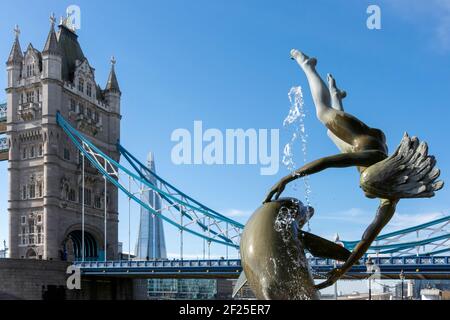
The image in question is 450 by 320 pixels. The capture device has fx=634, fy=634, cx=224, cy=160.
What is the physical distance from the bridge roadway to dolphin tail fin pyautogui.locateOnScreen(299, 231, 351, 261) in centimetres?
1839

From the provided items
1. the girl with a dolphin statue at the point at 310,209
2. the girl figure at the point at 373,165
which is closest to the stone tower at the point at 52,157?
the girl with a dolphin statue at the point at 310,209

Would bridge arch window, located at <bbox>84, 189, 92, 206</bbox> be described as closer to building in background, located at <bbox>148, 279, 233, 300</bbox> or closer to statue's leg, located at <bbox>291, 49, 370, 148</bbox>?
building in background, located at <bbox>148, 279, 233, 300</bbox>

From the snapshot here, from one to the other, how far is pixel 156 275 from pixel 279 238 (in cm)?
3006

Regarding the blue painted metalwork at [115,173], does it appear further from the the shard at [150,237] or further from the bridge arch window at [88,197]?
the the shard at [150,237]

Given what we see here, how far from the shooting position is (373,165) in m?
7.59

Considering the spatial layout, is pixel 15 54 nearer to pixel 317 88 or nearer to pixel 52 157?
pixel 52 157

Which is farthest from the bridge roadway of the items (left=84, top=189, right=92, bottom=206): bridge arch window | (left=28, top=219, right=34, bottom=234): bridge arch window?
(left=84, top=189, right=92, bottom=206): bridge arch window

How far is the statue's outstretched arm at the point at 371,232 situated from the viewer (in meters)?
7.78

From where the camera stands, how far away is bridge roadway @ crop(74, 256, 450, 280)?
28.7 metres

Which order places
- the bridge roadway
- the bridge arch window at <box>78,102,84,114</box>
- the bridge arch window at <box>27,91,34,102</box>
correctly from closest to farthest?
the bridge roadway, the bridge arch window at <box>27,91,34,102</box>, the bridge arch window at <box>78,102,84,114</box>
